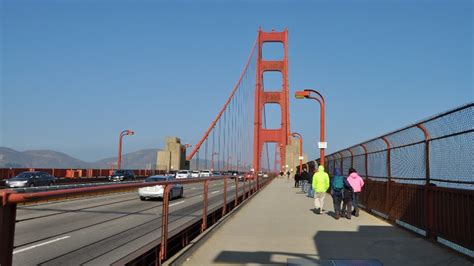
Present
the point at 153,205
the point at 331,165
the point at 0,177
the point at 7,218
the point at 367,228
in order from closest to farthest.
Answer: the point at 7,218
the point at 153,205
the point at 367,228
the point at 331,165
the point at 0,177

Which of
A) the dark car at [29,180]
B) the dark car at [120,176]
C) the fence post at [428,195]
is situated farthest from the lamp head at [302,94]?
the dark car at [120,176]

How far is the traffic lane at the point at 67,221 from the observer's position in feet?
13.1

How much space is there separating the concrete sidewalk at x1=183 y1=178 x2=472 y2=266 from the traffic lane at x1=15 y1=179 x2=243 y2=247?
4.75 ft

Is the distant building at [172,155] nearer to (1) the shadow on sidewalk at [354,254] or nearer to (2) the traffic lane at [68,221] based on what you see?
(1) the shadow on sidewalk at [354,254]

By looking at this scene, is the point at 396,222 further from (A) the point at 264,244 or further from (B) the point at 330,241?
(A) the point at 264,244

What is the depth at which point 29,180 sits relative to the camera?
28.6 meters

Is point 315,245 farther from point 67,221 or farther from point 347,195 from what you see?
point 347,195

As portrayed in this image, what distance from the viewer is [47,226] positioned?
4.32 metres

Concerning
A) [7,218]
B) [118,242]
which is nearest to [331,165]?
[118,242]

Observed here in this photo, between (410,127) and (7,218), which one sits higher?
(410,127)

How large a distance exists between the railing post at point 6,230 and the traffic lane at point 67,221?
2.23ft

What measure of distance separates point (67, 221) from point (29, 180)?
26709 mm

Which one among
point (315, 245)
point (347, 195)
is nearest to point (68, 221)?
point (315, 245)

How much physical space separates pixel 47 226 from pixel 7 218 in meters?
1.29
